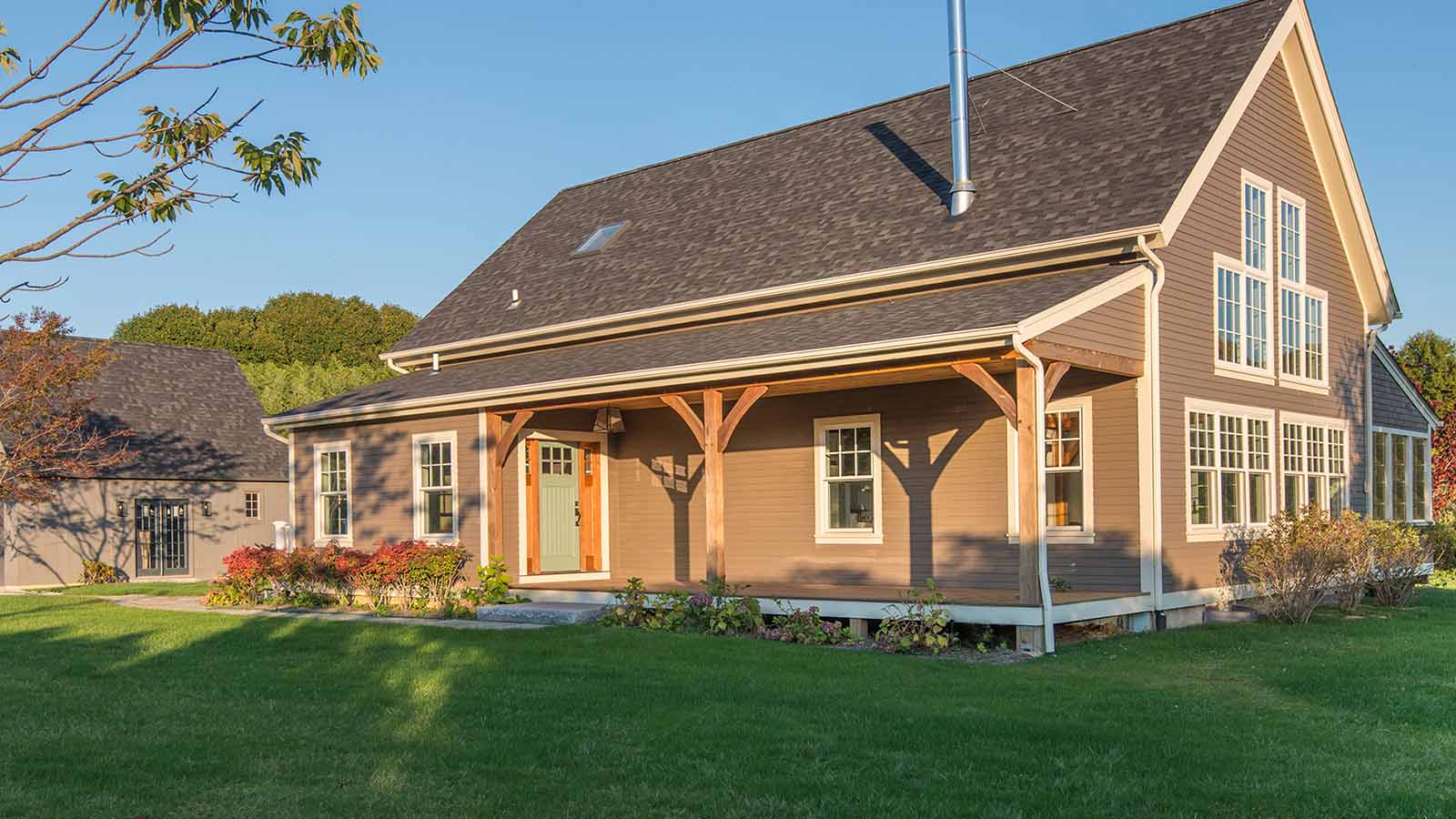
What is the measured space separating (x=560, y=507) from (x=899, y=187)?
6.44 metres

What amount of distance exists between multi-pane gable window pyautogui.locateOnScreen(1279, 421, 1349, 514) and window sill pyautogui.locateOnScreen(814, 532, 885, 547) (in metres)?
5.07

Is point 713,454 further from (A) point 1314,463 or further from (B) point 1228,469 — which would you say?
(A) point 1314,463

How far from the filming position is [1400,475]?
65.5 ft

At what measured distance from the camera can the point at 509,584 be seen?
55.5 ft

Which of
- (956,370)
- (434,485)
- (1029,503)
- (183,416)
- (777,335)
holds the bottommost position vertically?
(1029,503)

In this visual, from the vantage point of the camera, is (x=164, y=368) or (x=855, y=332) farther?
(x=164, y=368)

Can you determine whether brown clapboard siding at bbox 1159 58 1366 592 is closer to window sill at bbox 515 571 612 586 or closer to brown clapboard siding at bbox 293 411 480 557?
window sill at bbox 515 571 612 586

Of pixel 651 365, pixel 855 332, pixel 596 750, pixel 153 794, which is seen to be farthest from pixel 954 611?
pixel 153 794

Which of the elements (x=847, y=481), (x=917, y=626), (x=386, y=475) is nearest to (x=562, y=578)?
(x=386, y=475)

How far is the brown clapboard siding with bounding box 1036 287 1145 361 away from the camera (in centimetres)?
1261

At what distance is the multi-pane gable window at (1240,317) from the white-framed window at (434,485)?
10077 mm

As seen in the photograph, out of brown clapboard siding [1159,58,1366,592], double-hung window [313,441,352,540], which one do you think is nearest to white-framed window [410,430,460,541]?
double-hung window [313,441,352,540]

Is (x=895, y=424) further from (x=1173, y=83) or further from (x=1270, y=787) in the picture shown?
(x=1270, y=787)

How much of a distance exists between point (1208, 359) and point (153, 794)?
12089 mm
